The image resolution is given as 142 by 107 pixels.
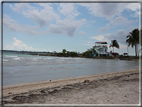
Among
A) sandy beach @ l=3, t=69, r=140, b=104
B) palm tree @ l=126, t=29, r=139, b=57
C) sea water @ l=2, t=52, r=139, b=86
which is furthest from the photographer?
palm tree @ l=126, t=29, r=139, b=57

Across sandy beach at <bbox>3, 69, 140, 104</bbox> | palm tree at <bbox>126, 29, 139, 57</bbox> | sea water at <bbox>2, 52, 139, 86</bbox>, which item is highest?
palm tree at <bbox>126, 29, 139, 57</bbox>

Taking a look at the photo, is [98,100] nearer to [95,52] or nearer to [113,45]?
[95,52]

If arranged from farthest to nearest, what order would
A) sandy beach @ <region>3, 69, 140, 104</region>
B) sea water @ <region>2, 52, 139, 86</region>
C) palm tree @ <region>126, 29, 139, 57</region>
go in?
palm tree @ <region>126, 29, 139, 57</region> < sea water @ <region>2, 52, 139, 86</region> < sandy beach @ <region>3, 69, 140, 104</region>

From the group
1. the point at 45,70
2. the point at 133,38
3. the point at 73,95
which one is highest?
the point at 133,38

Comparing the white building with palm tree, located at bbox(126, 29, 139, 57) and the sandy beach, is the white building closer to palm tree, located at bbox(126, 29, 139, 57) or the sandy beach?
palm tree, located at bbox(126, 29, 139, 57)

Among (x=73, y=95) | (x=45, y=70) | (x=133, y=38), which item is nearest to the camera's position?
(x=73, y=95)

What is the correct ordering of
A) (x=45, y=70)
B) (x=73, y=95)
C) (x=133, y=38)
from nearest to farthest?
(x=73, y=95)
(x=45, y=70)
(x=133, y=38)

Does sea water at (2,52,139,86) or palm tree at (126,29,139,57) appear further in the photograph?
palm tree at (126,29,139,57)

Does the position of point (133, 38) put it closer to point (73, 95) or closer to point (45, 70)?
point (45, 70)

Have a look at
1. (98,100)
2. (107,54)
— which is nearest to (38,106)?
(98,100)

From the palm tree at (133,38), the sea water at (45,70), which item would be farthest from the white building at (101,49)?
the sea water at (45,70)

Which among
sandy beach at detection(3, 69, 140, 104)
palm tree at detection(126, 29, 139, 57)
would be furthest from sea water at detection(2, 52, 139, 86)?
palm tree at detection(126, 29, 139, 57)

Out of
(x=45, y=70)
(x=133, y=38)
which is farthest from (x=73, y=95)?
(x=133, y=38)

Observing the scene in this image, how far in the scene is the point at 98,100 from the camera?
3.83m
